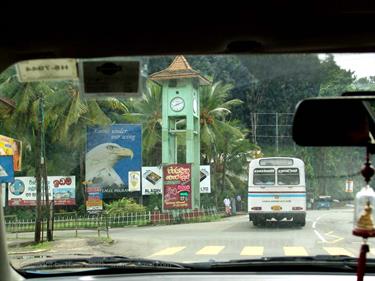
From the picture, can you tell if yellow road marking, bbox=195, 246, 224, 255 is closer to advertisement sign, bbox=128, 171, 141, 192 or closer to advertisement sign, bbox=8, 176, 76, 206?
advertisement sign, bbox=128, 171, 141, 192

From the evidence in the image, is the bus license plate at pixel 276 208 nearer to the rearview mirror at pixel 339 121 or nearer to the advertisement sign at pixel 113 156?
the advertisement sign at pixel 113 156

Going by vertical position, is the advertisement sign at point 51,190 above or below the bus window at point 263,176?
below

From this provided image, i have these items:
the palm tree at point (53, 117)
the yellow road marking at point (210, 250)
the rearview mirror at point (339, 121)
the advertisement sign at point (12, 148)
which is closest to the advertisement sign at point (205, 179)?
the yellow road marking at point (210, 250)

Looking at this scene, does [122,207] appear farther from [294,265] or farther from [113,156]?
[294,265]

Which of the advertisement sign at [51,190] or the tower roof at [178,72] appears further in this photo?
the advertisement sign at [51,190]

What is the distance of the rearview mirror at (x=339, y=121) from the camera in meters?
2.46

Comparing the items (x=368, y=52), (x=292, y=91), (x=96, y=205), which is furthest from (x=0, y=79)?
(x=96, y=205)

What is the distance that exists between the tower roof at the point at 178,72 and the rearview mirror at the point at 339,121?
3.72 feet

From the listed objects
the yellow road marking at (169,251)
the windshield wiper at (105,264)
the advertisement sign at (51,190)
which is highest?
the advertisement sign at (51,190)

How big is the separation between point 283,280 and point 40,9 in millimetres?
1977

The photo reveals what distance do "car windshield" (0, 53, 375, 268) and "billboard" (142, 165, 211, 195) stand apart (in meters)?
0.02

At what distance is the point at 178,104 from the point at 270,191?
7.56 feet

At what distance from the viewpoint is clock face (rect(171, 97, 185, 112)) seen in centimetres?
464

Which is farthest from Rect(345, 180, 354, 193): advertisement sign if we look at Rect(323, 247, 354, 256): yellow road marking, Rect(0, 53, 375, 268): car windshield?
Rect(323, 247, 354, 256): yellow road marking
